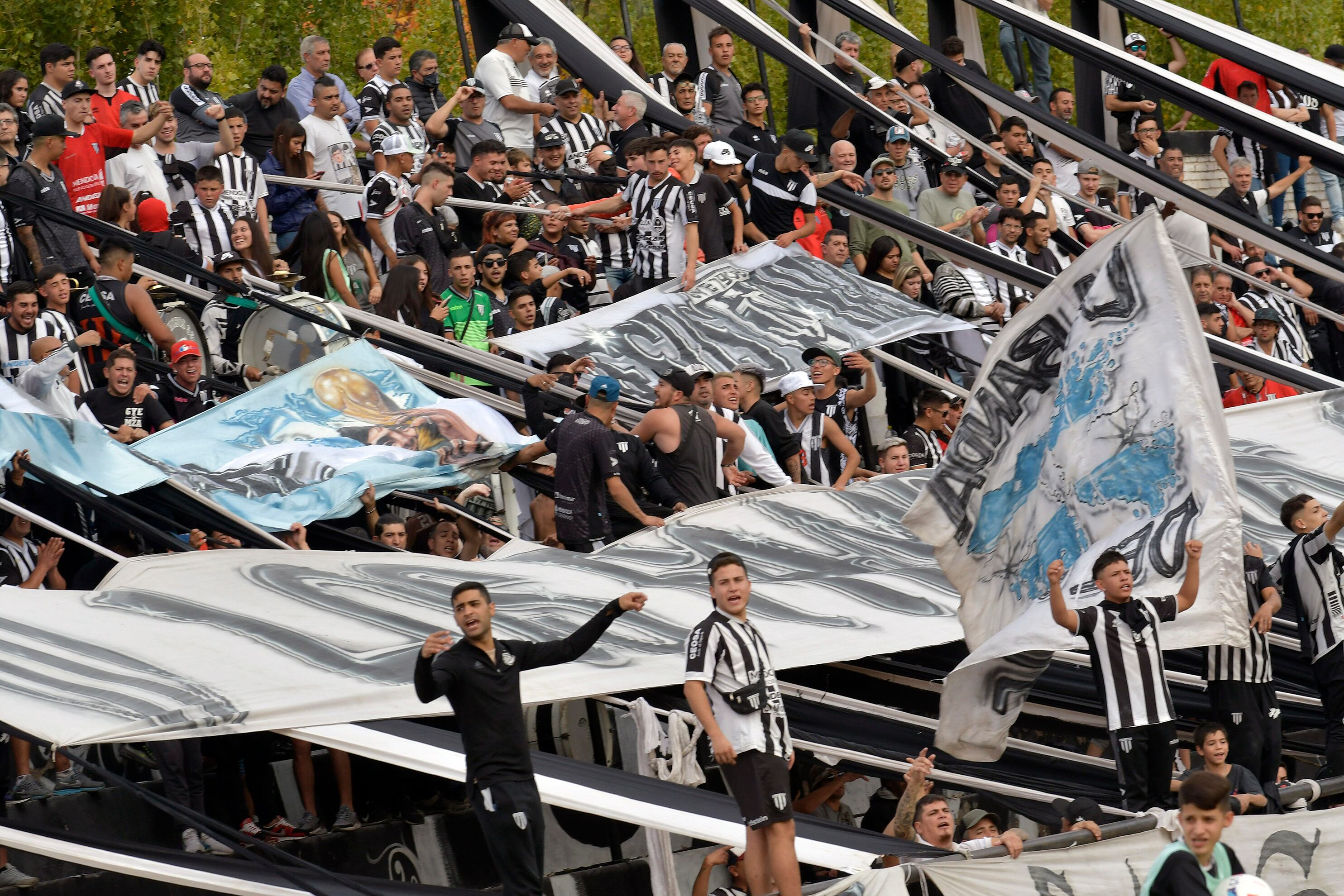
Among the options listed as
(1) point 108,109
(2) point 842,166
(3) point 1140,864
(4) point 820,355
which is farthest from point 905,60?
(3) point 1140,864

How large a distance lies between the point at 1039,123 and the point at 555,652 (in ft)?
36.7

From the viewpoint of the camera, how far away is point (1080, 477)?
902 centimetres

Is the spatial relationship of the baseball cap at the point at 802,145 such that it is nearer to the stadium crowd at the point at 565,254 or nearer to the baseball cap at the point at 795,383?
the stadium crowd at the point at 565,254

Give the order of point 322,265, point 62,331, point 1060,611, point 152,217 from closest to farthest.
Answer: point 1060,611 < point 62,331 < point 152,217 < point 322,265

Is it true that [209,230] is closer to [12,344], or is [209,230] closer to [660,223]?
[12,344]

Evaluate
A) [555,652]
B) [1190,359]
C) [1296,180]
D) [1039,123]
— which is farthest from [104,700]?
[1296,180]

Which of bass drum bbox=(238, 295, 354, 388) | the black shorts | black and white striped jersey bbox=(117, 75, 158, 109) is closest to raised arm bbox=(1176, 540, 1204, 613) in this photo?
the black shorts

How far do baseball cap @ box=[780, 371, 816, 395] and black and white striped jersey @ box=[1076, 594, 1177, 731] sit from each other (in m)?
4.81

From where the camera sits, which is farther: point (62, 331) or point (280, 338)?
point (280, 338)

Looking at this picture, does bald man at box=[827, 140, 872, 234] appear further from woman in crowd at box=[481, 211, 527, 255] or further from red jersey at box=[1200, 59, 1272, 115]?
red jersey at box=[1200, 59, 1272, 115]

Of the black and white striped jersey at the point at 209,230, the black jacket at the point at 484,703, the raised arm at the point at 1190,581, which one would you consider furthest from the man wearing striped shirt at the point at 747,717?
the black and white striped jersey at the point at 209,230

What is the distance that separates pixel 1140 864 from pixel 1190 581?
3.77 feet

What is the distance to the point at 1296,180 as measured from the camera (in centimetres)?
2009

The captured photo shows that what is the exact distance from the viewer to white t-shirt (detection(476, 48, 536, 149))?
17.1 metres
